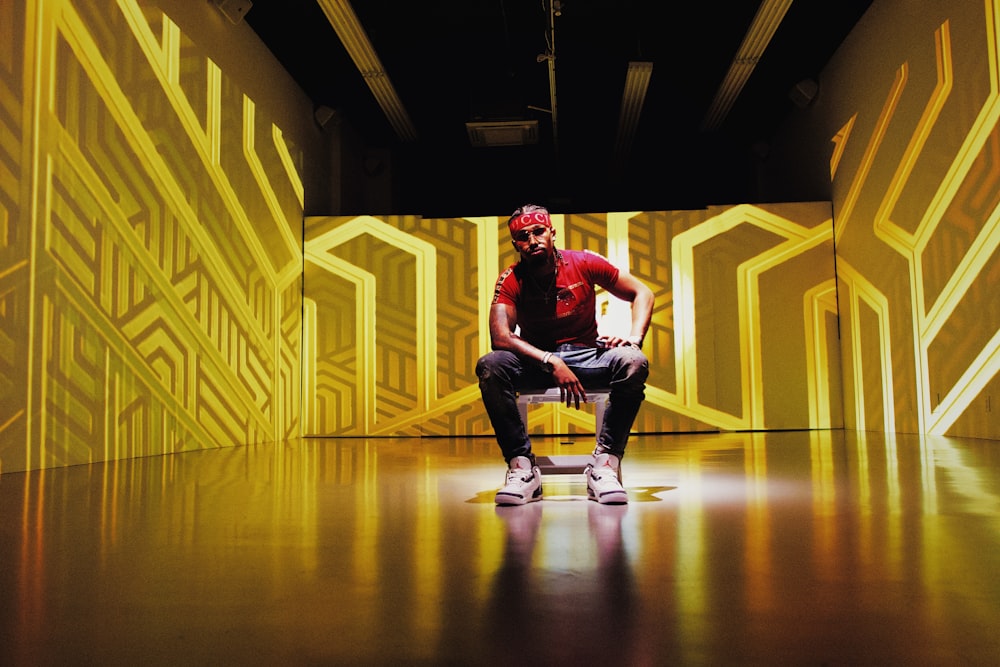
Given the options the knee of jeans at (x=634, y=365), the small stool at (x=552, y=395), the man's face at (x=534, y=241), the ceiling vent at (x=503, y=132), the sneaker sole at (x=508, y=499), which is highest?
the ceiling vent at (x=503, y=132)

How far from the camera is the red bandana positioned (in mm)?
2742

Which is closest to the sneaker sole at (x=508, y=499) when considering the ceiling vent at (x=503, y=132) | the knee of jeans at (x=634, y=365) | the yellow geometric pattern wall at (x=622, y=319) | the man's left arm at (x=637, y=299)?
the knee of jeans at (x=634, y=365)

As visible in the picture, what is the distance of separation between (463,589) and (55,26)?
146 inches

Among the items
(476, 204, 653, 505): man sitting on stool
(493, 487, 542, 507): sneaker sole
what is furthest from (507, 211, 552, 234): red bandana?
(493, 487, 542, 507): sneaker sole

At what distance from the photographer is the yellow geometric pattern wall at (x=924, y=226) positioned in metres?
4.80

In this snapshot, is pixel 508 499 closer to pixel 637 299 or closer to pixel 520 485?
pixel 520 485

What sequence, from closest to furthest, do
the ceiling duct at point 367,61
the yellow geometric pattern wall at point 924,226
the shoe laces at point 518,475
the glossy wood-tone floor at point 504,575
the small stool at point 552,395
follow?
the glossy wood-tone floor at point 504,575, the shoe laces at point 518,475, the small stool at point 552,395, the yellow geometric pattern wall at point 924,226, the ceiling duct at point 367,61

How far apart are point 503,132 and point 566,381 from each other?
579cm

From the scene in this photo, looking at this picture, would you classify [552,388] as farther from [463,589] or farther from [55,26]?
[55,26]

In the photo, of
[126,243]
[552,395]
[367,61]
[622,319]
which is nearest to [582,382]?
[552,395]

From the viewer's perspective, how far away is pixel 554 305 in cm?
283

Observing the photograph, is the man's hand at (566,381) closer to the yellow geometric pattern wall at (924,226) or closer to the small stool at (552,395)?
the small stool at (552,395)

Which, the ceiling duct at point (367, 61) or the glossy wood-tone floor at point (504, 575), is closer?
the glossy wood-tone floor at point (504, 575)

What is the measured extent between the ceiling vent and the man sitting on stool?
5152 mm
